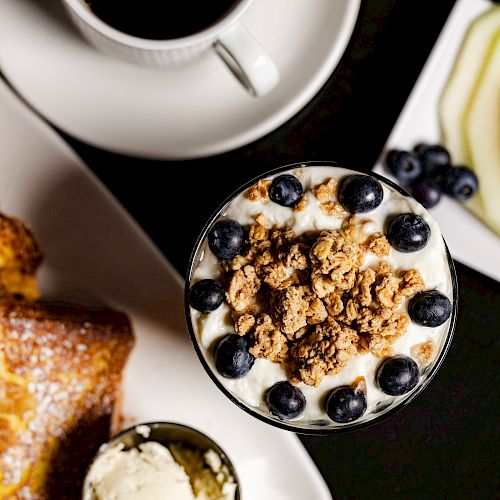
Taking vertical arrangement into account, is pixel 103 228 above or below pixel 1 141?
below

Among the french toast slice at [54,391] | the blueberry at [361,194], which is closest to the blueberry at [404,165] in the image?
the blueberry at [361,194]

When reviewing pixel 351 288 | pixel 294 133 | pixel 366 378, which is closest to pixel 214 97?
pixel 294 133

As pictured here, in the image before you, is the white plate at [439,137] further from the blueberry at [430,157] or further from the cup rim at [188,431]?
the cup rim at [188,431]

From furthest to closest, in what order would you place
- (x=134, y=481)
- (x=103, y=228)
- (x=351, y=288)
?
(x=103, y=228) < (x=134, y=481) < (x=351, y=288)

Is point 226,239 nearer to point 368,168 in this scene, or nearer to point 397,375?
point 397,375

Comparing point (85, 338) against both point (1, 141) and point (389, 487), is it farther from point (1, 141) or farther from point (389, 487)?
point (389, 487)

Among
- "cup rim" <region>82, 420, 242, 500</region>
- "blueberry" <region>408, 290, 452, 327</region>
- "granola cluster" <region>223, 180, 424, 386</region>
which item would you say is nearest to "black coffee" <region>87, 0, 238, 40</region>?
"granola cluster" <region>223, 180, 424, 386</region>
